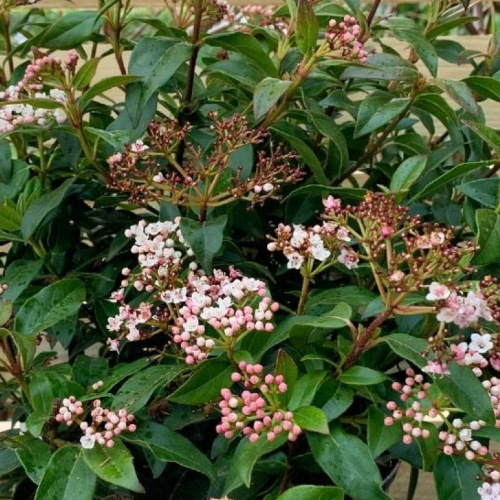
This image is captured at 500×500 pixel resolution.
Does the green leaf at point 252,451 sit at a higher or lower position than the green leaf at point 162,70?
lower

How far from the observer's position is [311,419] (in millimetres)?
570

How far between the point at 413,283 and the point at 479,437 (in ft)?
0.67

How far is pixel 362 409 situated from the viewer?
2.38 ft

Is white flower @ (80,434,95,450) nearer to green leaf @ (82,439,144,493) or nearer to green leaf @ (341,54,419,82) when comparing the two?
green leaf @ (82,439,144,493)

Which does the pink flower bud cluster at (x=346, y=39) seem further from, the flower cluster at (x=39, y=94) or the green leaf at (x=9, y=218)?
the green leaf at (x=9, y=218)

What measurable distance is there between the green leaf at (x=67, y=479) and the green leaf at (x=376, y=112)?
397 mm

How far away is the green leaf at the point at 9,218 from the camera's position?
2.62 ft

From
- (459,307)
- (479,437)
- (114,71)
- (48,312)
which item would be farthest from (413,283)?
(114,71)

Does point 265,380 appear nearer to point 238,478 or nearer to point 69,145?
point 238,478

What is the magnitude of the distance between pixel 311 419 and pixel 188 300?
13cm

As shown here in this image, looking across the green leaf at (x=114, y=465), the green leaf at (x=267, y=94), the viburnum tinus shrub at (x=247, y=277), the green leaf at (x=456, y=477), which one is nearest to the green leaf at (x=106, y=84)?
the viburnum tinus shrub at (x=247, y=277)

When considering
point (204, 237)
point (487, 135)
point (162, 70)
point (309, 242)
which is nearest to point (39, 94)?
point (162, 70)

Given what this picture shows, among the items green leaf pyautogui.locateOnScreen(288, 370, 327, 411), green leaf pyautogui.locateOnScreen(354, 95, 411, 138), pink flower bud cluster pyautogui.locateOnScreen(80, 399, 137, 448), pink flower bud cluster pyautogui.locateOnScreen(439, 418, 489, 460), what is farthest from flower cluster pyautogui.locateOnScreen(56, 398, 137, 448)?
green leaf pyautogui.locateOnScreen(354, 95, 411, 138)

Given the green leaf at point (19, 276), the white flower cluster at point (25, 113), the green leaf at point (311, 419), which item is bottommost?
the green leaf at point (19, 276)
